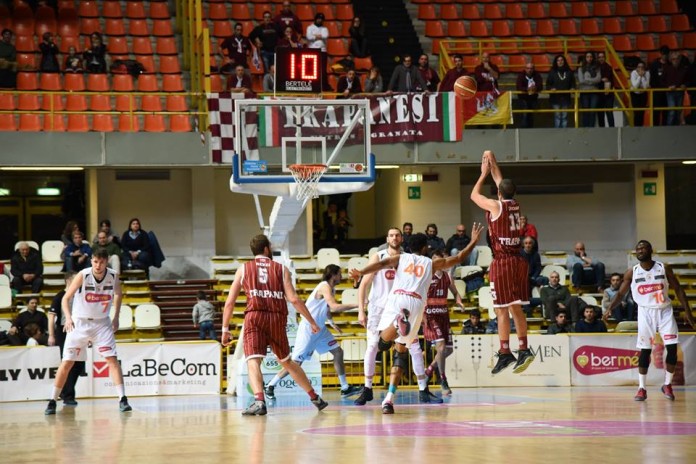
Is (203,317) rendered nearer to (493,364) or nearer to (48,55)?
(493,364)

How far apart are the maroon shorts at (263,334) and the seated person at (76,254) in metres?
9.86

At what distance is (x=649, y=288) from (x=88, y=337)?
7.65 meters

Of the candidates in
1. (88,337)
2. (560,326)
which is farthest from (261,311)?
(560,326)

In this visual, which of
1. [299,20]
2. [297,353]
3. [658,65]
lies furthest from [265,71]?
[297,353]

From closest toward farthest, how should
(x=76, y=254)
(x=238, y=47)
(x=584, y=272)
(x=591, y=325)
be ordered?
(x=591, y=325)
(x=76, y=254)
(x=584, y=272)
(x=238, y=47)

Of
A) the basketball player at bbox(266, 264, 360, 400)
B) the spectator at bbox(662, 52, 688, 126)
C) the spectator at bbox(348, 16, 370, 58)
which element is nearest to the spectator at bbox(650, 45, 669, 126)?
the spectator at bbox(662, 52, 688, 126)

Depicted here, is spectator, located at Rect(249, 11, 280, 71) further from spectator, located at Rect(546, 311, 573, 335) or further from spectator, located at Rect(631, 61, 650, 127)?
spectator, located at Rect(546, 311, 573, 335)

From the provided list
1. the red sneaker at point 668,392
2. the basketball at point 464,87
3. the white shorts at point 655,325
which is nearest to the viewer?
the red sneaker at point 668,392

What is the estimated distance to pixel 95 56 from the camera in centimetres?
2614

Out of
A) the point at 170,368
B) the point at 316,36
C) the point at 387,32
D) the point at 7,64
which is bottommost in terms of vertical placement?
the point at 170,368

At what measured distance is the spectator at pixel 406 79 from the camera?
991 inches

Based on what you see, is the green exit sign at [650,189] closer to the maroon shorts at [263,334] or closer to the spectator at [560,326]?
the spectator at [560,326]

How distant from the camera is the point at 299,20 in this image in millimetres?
27766

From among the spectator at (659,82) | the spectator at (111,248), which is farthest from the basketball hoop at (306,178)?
the spectator at (659,82)
